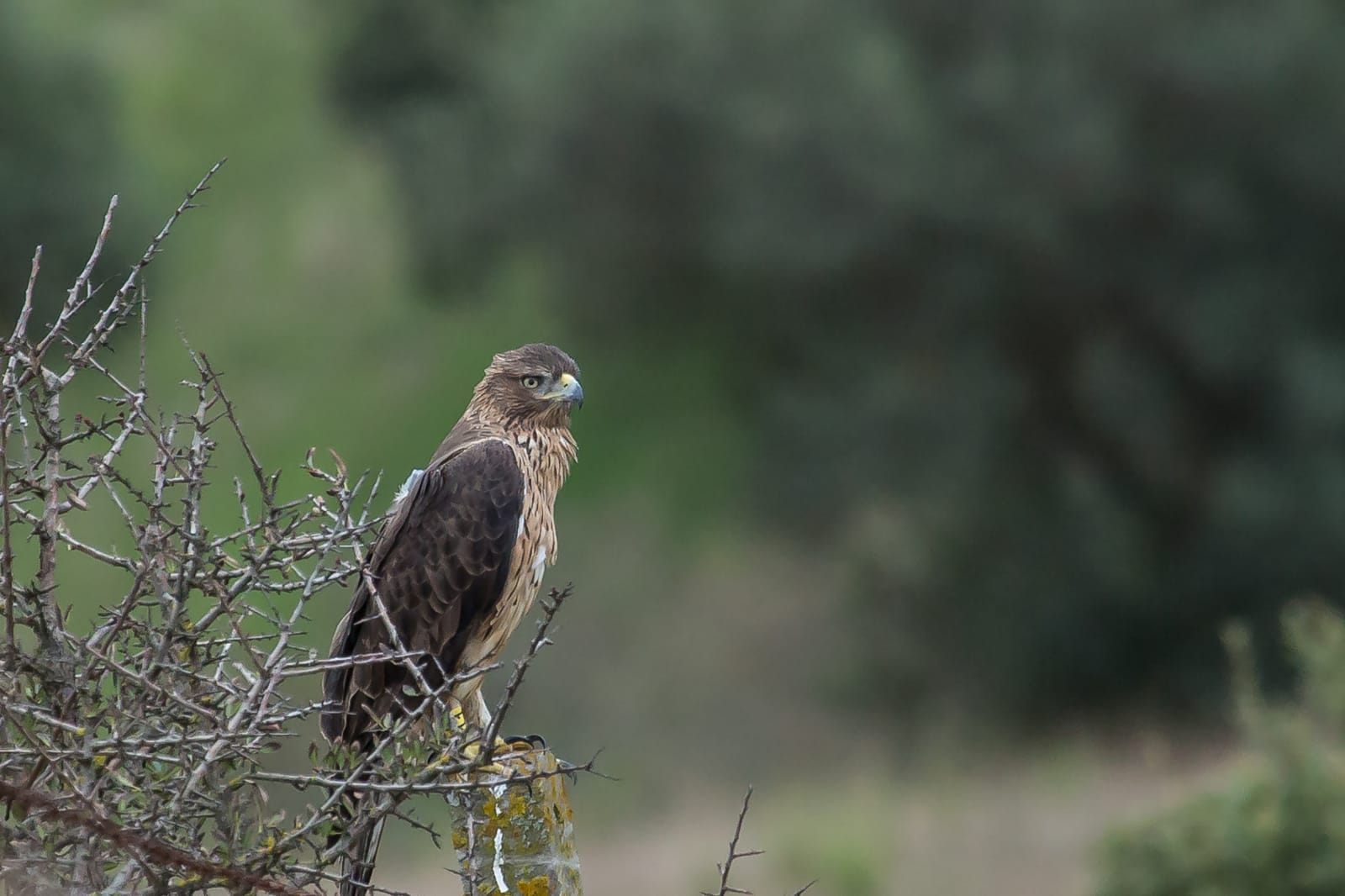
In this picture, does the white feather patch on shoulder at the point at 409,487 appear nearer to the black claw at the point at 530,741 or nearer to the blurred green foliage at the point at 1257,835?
the black claw at the point at 530,741

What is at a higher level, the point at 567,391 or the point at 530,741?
the point at 567,391

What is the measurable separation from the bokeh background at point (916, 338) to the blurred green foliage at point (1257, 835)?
21.8 ft

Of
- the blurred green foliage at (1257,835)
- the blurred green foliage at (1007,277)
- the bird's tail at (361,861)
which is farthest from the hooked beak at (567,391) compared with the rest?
the blurred green foliage at (1007,277)

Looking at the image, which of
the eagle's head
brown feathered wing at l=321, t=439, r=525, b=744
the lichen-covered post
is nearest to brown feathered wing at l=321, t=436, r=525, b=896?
brown feathered wing at l=321, t=439, r=525, b=744

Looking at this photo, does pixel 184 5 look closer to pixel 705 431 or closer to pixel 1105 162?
pixel 705 431

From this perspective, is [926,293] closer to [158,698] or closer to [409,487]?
[409,487]

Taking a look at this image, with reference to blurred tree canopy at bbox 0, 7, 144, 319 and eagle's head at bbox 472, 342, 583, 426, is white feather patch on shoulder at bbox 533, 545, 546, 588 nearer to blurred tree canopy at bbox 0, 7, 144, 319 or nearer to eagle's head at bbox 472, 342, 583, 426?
eagle's head at bbox 472, 342, 583, 426

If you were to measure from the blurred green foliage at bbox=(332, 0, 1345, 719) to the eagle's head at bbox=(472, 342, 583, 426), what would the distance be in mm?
14282

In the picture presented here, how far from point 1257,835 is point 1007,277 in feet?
41.8

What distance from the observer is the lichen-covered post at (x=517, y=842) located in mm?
3410

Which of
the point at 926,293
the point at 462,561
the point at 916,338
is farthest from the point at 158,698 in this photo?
the point at 916,338

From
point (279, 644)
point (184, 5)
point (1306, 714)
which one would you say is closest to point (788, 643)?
point (1306, 714)

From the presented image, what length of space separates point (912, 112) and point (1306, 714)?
1005 centimetres

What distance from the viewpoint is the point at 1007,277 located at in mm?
20016
